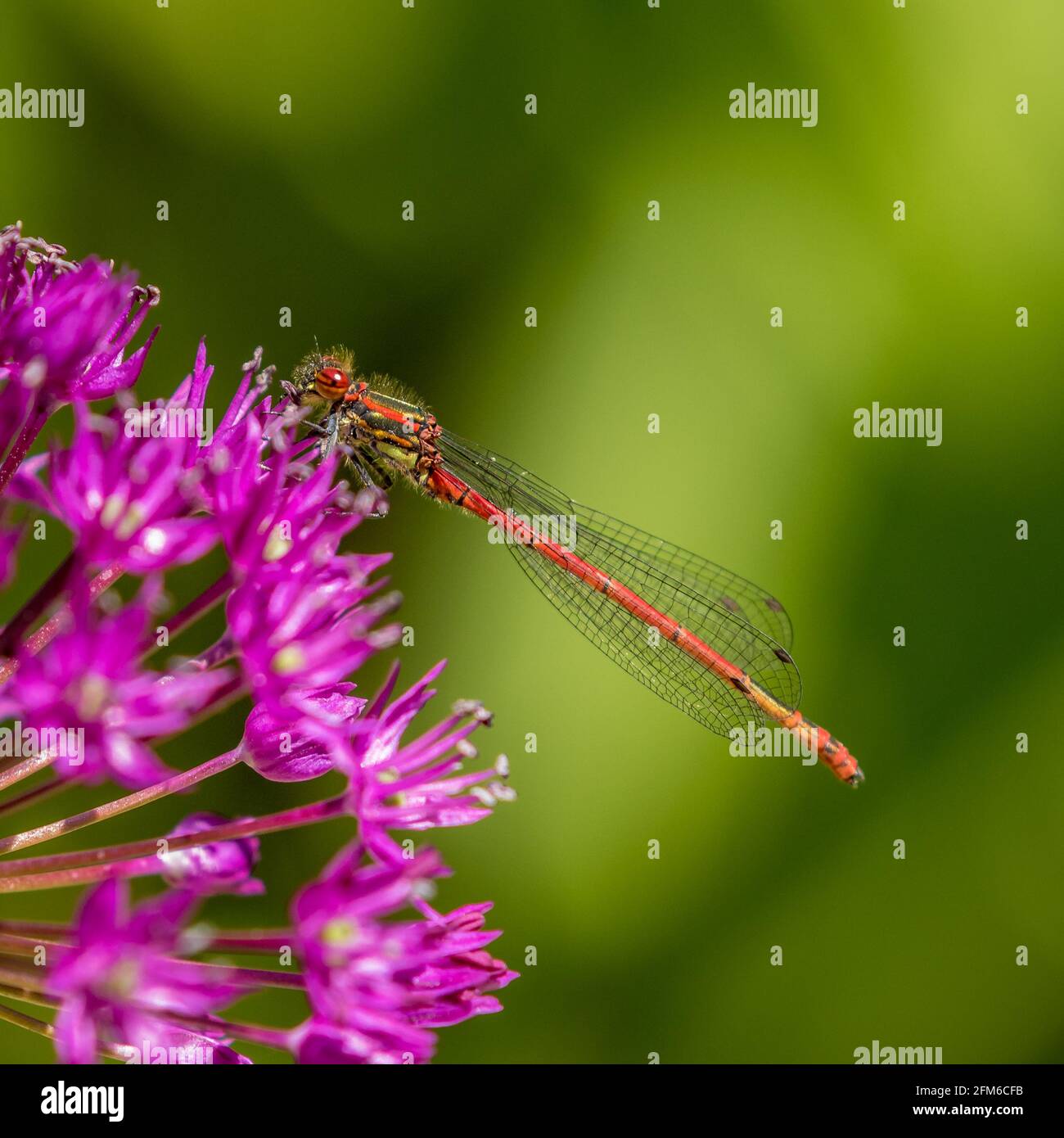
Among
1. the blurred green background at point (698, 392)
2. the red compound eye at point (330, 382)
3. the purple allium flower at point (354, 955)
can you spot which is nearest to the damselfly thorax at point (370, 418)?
the red compound eye at point (330, 382)

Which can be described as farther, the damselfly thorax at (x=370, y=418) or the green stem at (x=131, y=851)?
the damselfly thorax at (x=370, y=418)

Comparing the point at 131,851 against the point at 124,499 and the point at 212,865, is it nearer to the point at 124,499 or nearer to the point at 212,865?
the point at 212,865

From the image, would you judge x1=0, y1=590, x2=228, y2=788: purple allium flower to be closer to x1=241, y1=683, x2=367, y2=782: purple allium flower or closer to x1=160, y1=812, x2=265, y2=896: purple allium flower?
x1=160, y1=812, x2=265, y2=896: purple allium flower

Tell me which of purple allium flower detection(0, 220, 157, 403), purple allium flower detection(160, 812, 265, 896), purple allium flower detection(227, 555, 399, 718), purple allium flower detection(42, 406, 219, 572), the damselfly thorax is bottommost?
purple allium flower detection(160, 812, 265, 896)

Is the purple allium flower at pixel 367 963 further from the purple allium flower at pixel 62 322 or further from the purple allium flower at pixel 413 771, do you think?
the purple allium flower at pixel 62 322

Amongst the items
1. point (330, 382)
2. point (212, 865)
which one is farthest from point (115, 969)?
point (330, 382)

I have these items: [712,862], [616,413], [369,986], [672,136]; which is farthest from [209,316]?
[369,986]

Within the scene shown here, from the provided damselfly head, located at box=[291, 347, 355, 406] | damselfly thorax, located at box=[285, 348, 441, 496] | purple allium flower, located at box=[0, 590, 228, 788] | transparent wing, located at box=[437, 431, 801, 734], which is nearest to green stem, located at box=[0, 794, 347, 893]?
purple allium flower, located at box=[0, 590, 228, 788]
